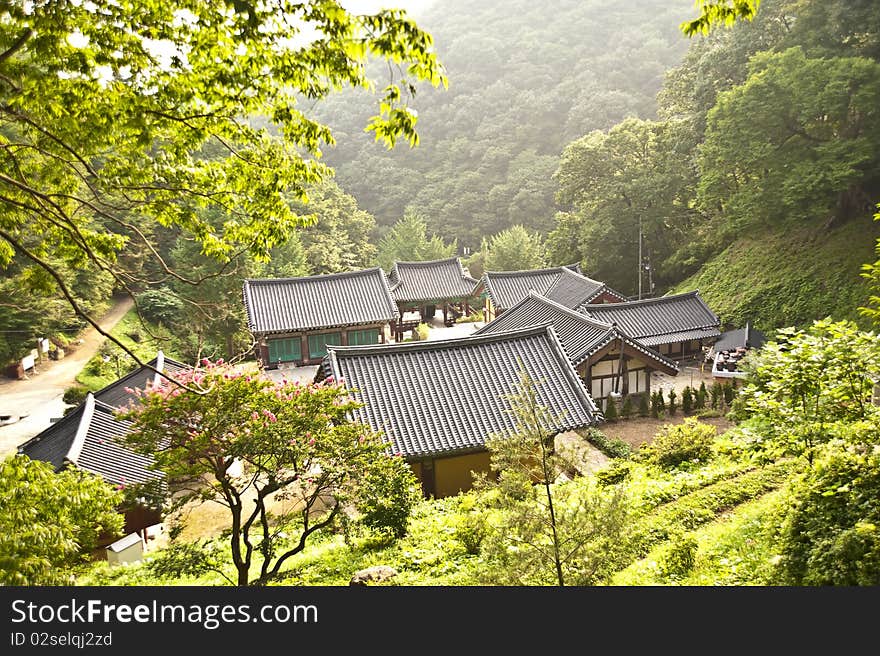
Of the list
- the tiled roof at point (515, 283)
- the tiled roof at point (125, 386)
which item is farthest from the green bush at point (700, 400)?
the tiled roof at point (125, 386)

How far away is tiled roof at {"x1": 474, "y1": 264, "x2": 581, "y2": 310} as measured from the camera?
37.2 m

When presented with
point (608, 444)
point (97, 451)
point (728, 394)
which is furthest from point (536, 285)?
point (97, 451)

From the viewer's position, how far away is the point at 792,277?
1093 inches

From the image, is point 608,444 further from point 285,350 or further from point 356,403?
point 285,350

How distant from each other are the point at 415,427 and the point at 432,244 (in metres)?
38.0

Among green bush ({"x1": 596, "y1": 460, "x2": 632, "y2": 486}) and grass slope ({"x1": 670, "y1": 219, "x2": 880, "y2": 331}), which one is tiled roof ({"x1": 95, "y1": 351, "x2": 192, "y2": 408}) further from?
grass slope ({"x1": 670, "y1": 219, "x2": 880, "y2": 331})

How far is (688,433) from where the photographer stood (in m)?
15.1

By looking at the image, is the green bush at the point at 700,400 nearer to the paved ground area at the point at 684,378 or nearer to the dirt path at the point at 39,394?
the paved ground area at the point at 684,378

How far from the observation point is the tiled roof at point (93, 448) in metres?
13.6

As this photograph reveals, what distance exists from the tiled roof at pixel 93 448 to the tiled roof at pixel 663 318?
20589 millimetres

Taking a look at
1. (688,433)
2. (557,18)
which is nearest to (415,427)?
(688,433)

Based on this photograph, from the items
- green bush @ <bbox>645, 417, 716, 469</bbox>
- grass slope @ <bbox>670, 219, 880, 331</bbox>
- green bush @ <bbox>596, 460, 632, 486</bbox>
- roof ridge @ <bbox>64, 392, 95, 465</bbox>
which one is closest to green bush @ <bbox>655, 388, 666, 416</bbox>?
green bush @ <bbox>645, 417, 716, 469</bbox>

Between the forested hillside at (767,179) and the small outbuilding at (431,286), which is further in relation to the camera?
the small outbuilding at (431,286)

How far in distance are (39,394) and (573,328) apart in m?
24.2
